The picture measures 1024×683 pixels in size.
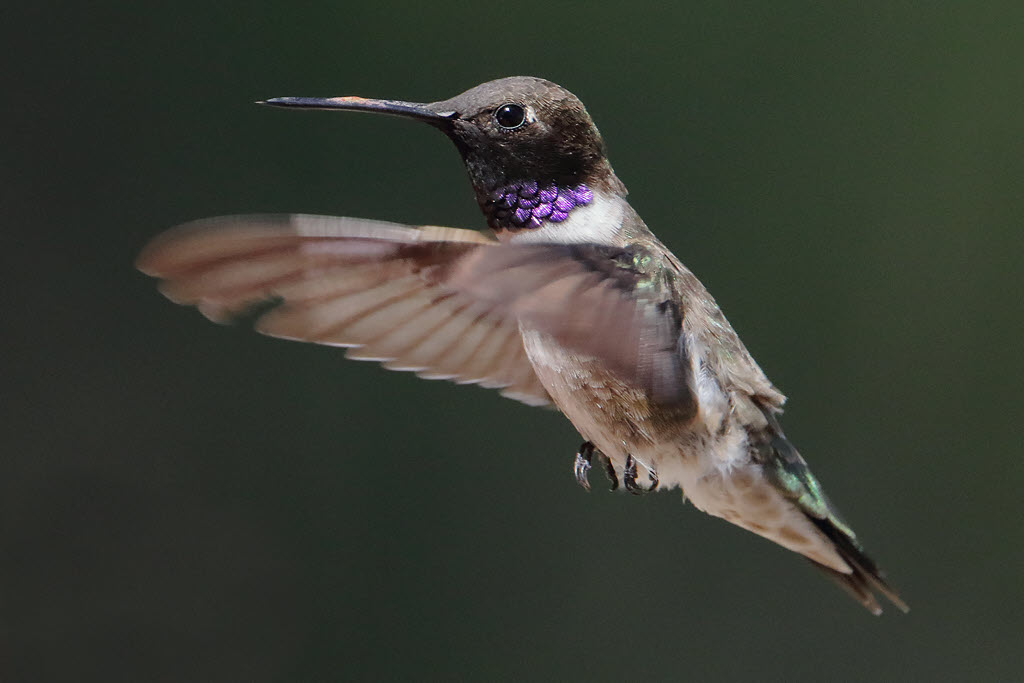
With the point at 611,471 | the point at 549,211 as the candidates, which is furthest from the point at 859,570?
the point at 549,211

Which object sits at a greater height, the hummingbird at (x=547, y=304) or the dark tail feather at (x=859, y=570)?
the hummingbird at (x=547, y=304)

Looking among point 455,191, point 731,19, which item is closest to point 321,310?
point 455,191

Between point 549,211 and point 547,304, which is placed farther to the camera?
point 549,211

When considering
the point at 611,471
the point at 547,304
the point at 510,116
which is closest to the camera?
the point at 547,304

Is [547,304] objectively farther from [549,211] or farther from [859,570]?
[859,570]

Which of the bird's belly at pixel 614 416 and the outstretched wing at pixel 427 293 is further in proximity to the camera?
the bird's belly at pixel 614 416

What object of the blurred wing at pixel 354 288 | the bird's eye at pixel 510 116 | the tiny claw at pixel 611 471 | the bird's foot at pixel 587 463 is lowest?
the tiny claw at pixel 611 471

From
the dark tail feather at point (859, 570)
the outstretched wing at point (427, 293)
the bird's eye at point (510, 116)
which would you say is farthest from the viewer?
the dark tail feather at point (859, 570)

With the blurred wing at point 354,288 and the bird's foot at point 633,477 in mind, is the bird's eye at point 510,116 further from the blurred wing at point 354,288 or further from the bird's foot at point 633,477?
the bird's foot at point 633,477

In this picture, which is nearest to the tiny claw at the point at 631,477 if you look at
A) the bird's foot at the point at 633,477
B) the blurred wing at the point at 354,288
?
the bird's foot at the point at 633,477

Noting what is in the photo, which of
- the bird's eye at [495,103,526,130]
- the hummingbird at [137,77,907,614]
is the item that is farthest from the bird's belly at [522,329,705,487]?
the bird's eye at [495,103,526,130]
